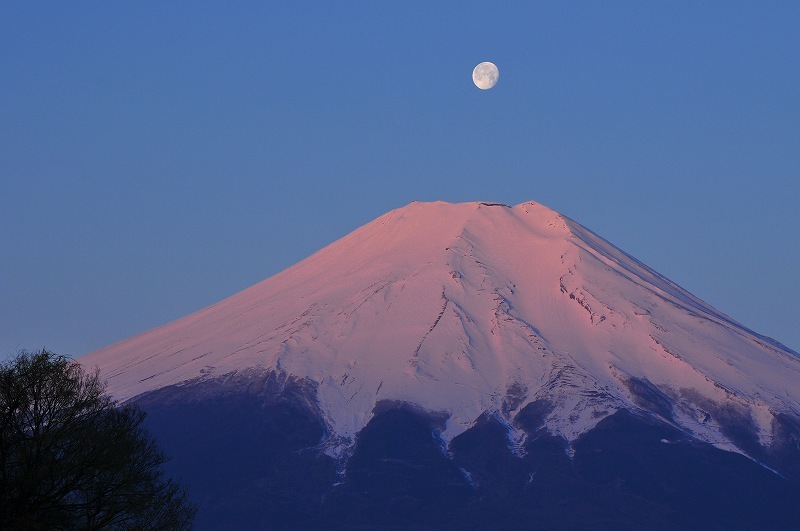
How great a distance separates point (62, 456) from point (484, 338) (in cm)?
14201

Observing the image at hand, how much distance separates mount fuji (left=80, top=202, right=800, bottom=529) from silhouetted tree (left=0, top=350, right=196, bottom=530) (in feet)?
375

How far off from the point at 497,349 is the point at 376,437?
21.1 meters

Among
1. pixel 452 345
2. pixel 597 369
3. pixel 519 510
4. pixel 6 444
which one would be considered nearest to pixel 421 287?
pixel 452 345

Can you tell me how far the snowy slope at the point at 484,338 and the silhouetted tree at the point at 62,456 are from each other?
127 meters

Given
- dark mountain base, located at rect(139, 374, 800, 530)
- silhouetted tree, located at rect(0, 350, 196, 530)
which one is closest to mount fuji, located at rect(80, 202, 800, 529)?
dark mountain base, located at rect(139, 374, 800, 530)

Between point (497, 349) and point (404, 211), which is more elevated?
point (404, 211)

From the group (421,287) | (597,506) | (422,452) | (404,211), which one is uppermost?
(404,211)

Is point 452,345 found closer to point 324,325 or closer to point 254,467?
point 324,325

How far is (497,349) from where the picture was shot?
553ft

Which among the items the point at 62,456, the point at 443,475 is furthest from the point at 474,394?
the point at 62,456

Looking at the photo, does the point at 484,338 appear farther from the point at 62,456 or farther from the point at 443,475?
the point at 62,456

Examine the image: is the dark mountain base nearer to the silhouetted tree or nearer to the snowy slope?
the snowy slope

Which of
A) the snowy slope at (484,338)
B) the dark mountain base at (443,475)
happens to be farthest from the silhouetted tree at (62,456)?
the snowy slope at (484,338)

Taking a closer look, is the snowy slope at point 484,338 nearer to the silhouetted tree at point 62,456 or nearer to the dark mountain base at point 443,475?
the dark mountain base at point 443,475
